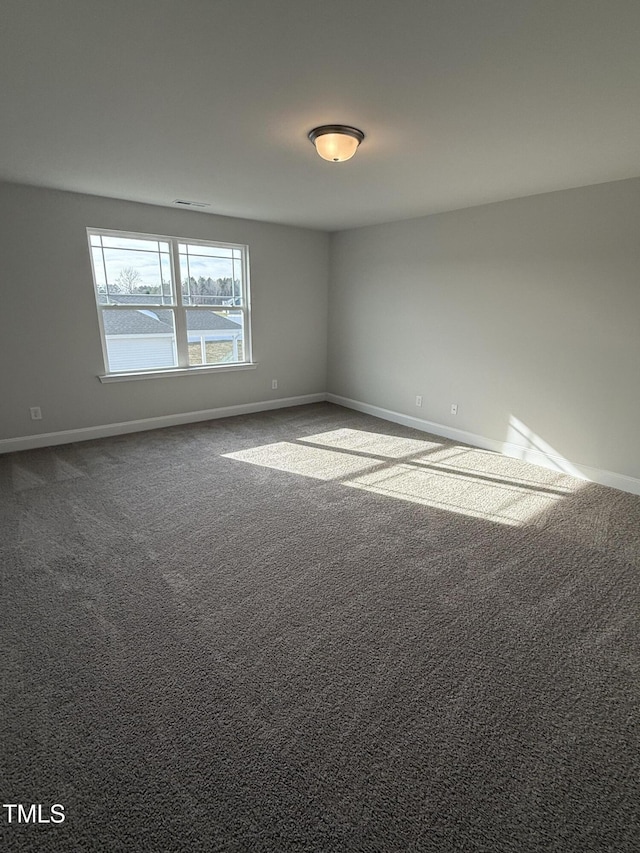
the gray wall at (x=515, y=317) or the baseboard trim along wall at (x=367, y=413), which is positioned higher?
the gray wall at (x=515, y=317)

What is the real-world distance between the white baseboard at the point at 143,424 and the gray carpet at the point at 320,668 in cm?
85

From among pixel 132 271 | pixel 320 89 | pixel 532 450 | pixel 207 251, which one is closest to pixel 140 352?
pixel 132 271

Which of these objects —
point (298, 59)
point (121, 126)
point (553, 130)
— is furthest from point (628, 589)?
point (121, 126)

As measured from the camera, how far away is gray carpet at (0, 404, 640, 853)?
128cm

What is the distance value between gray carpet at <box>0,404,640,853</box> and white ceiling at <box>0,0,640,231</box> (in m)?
2.36

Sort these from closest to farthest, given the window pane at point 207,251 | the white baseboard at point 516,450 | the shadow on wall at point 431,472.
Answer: the shadow on wall at point 431,472 → the white baseboard at point 516,450 → the window pane at point 207,251

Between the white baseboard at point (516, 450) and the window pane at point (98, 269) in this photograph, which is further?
the window pane at point (98, 269)

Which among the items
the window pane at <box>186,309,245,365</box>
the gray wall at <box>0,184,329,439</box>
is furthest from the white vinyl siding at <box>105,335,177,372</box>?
the window pane at <box>186,309,245,365</box>

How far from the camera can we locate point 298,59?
1.64m

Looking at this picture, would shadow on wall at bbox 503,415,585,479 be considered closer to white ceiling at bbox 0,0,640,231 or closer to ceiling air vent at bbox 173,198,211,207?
white ceiling at bbox 0,0,640,231

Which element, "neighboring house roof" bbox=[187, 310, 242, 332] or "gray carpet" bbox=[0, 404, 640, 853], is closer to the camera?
"gray carpet" bbox=[0, 404, 640, 853]

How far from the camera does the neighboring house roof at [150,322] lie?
445 cm

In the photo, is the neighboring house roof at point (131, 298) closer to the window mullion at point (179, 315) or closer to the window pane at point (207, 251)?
the window mullion at point (179, 315)

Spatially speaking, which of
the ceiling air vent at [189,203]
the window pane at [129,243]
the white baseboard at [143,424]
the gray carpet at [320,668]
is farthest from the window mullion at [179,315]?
the gray carpet at [320,668]
